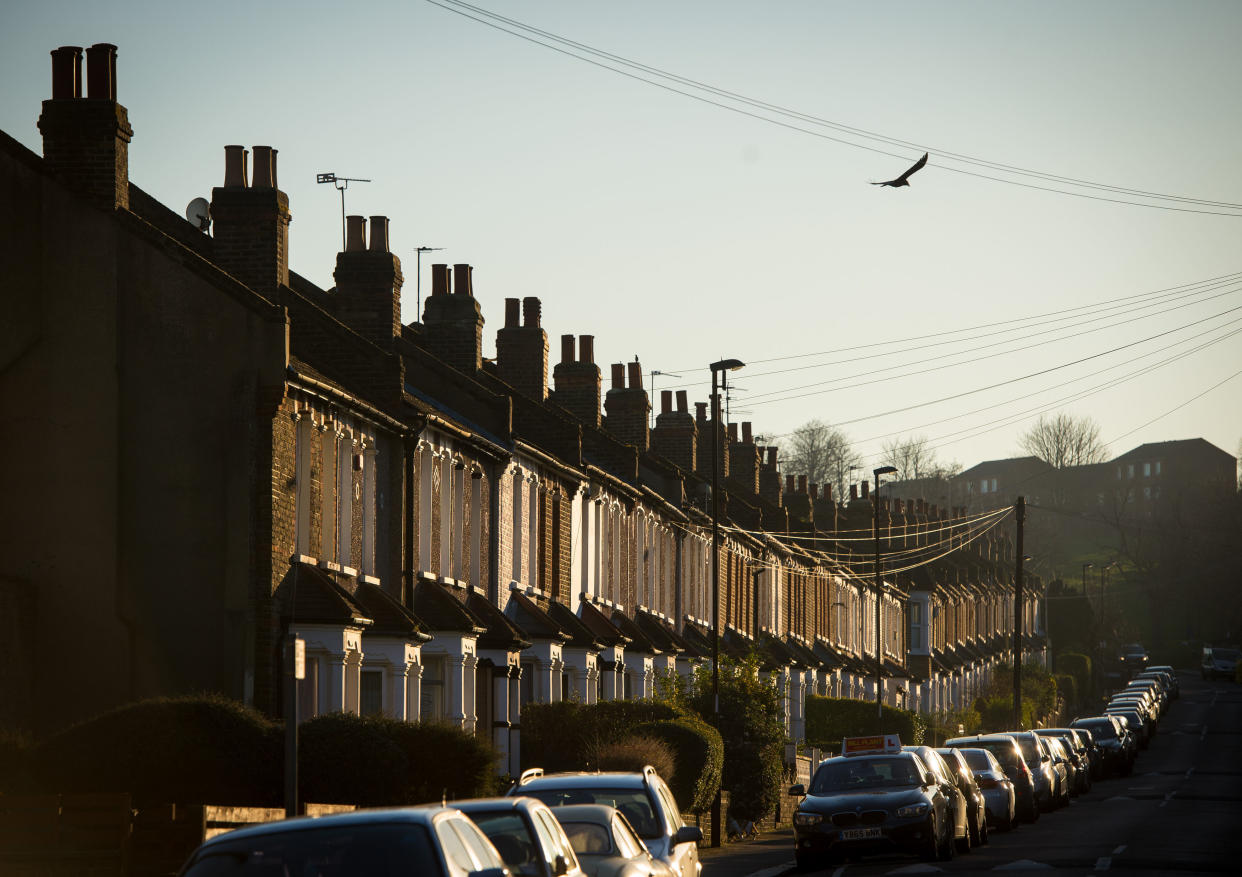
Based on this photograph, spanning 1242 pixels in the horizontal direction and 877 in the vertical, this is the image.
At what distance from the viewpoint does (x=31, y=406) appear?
2561 cm

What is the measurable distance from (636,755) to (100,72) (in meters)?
13.5

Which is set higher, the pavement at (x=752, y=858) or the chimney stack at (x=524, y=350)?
the chimney stack at (x=524, y=350)

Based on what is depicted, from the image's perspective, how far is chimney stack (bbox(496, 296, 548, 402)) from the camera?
43562 millimetres

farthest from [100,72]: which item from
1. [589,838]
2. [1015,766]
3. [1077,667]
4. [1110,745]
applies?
[1077,667]

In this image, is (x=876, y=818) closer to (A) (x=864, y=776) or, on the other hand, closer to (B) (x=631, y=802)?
(A) (x=864, y=776)

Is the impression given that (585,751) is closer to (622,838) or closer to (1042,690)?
(622,838)

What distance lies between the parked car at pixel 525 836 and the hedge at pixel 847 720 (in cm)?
5042

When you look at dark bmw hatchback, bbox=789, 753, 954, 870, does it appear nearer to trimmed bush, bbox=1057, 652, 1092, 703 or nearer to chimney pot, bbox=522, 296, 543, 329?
chimney pot, bbox=522, 296, 543, 329

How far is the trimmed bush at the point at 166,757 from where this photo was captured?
69.4 feet

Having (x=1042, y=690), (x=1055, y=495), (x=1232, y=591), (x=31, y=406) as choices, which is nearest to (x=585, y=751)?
(x=31, y=406)

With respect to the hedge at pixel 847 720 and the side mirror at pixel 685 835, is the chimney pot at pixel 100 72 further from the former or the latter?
the hedge at pixel 847 720

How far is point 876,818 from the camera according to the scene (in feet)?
78.5

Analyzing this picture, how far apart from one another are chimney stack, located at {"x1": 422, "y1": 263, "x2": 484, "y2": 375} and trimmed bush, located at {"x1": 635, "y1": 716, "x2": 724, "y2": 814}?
10035 mm

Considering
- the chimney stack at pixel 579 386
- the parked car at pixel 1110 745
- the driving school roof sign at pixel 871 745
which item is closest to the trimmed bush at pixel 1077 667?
the parked car at pixel 1110 745
